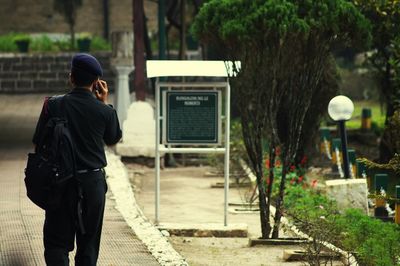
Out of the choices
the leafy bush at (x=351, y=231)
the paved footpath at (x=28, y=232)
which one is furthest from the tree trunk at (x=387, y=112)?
the leafy bush at (x=351, y=231)

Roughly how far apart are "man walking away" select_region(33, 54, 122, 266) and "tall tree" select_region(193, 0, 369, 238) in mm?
4969

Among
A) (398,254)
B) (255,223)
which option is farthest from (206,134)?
(398,254)

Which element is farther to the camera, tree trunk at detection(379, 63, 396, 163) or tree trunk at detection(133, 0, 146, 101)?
tree trunk at detection(133, 0, 146, 101)

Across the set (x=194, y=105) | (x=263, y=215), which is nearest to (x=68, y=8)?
(x=194, y=105)

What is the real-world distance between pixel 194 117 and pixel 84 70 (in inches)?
230

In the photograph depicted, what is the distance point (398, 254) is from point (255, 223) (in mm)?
4798

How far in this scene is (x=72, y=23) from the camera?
39.4 m

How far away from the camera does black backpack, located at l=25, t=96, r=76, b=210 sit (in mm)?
8984

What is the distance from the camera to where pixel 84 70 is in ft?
30.4

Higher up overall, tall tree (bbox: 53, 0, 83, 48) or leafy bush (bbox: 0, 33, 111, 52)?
tall tree (bbox: 53, 0, 83, 48)

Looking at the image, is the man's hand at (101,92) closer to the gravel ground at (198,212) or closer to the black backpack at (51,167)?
the black backpack at (51,167)

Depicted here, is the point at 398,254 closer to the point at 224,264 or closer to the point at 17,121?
the point at 224,264

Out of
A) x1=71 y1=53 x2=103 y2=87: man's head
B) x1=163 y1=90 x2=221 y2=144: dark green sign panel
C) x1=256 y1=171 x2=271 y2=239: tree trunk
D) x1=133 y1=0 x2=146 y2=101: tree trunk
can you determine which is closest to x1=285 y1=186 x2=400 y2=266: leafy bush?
x1=256 y1=171 x2=271 y2=239: tree trunk

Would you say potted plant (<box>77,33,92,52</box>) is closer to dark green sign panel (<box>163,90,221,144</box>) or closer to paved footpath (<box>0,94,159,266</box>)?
paved footpath (<box>0,94,159,266</box>)
